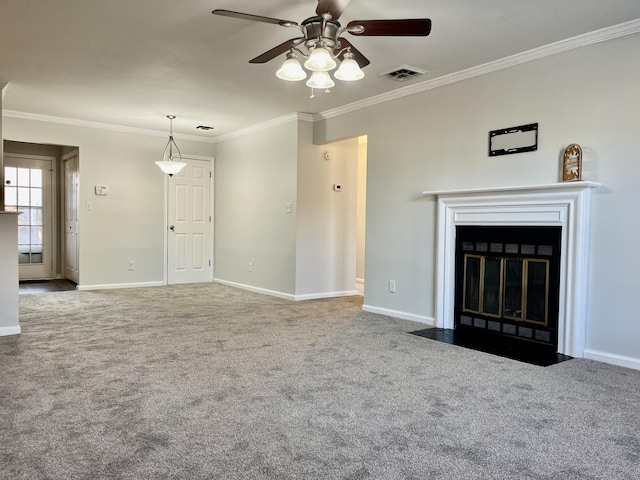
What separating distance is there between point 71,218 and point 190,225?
181 cm

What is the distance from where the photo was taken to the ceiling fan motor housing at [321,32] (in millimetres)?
2504

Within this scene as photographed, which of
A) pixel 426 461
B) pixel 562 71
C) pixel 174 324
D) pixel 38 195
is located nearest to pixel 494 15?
pixel 562 71

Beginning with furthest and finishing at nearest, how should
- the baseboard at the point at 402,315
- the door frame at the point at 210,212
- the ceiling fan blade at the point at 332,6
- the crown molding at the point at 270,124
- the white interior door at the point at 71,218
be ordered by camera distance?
the door frame at the point at 210,212, the white interior door at the point at 71,218, the crown molding at the point at 270,124, the baseboard at the point at 402,315, the ceiling fan blade at the point at 332,6

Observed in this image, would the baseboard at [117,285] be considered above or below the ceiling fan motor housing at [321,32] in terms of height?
below

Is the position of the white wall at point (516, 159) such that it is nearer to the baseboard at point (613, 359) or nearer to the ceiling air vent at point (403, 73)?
the baseboard at point (613, 359)

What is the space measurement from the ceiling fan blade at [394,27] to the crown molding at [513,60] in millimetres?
1612

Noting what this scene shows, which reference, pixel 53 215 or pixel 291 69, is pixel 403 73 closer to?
pixel 291 69

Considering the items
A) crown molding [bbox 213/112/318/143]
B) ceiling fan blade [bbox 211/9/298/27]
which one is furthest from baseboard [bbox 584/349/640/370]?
crown molding [bbox 213/112/318/143]

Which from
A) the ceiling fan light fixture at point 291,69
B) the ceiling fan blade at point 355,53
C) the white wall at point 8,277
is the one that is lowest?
the white wall at point 8,277

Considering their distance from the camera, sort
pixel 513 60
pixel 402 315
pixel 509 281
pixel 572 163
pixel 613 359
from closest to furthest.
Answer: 1. pixel 613 359
2. pixel 572 163
3. pixel 513 60
4. pixel 509 281
5. pixel 402 315

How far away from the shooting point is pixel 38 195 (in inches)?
297

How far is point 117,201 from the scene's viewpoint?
22.1ft

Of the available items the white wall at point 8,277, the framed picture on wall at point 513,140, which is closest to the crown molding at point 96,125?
the white wall at point 8,277

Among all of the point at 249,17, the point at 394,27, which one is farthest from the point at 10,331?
the point at 394,27
